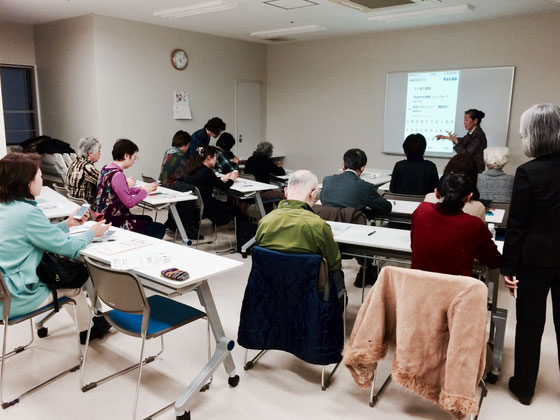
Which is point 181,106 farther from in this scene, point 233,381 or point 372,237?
point 233,381

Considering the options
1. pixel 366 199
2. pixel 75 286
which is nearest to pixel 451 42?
pixel 366 199

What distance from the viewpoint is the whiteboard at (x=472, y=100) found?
6.61m

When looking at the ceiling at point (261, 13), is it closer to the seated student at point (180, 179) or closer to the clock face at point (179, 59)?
the clock face at point (179, 59)

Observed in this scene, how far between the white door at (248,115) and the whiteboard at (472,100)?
99.6 inches

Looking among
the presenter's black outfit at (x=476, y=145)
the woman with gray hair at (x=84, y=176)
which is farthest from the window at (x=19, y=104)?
the presenter's black outfit at (x=476, y=145)

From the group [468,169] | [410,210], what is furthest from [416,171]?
[468,169]

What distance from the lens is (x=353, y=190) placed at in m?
3.73

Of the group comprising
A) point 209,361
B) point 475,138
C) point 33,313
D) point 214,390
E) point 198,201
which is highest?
point 475,138

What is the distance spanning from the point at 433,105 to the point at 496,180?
3.48 m

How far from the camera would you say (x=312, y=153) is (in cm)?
872

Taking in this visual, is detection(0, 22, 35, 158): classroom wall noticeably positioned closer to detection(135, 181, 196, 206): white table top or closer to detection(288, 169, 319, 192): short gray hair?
detection(135, 181, 196, 206): white table top

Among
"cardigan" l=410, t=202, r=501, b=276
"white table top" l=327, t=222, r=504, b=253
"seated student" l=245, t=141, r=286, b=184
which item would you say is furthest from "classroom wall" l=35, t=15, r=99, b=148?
"cardigan" l=410, t=202, r=501, b=276

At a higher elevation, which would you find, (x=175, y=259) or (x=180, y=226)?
(x=175, y=259)

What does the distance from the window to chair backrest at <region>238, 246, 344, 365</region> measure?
257 inches
